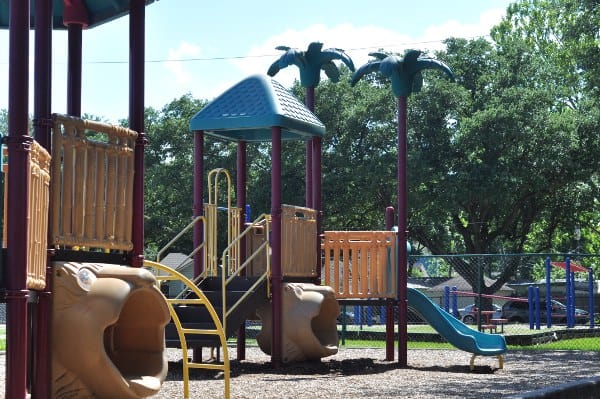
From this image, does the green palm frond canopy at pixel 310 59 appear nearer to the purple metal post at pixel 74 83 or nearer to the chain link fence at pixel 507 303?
the chain link fence at pixel 507 303

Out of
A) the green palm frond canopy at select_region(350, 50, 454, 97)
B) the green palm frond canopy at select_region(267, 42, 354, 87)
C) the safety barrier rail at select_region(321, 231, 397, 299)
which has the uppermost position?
the green palm frond canopy at select_region(267, 42, 354, 87)

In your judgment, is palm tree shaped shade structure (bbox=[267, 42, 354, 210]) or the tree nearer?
palm tree shaped shade structure (bbox=[267, 42, 354, 210])

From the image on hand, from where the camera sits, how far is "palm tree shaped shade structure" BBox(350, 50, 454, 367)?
50.9 ft

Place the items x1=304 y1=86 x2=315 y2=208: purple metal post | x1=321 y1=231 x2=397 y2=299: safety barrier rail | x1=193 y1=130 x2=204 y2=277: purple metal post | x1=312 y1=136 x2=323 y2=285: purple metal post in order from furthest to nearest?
x1=304 y1=86 x2=315 y2=208: purple metal post
x1=312 y1=136 x2=323 y2=285: purple metal post
x1=321 y1=231 x2=397 y2=299: safety barrier rail
x1=193 y1=130 x2=204 y2=277: purple metal post

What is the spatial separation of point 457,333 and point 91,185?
794cm

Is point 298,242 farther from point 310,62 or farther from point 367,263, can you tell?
point 310,62

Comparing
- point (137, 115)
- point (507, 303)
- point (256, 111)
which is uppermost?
point (256, 111)

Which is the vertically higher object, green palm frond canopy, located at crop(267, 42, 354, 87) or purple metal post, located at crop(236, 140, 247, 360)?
green palm frond canopy, located at crop(267, 42, 354, 87)

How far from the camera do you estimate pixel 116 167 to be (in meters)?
8.92

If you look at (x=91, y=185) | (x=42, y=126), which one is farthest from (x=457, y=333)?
(x=42, y=126)

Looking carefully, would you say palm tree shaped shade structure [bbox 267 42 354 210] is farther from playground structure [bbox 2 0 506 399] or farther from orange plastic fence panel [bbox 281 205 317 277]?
playground structure [bbox 2 0 506 399]

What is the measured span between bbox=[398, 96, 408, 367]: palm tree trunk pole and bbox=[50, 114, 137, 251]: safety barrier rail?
7039mm

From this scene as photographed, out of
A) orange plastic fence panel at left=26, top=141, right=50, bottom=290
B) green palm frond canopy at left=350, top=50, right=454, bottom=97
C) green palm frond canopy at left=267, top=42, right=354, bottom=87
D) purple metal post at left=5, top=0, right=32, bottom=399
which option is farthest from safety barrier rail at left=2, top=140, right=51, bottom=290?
green palm frond canopy at left=267, top=42, right=354, bottom=87

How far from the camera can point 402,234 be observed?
51.6 feet
